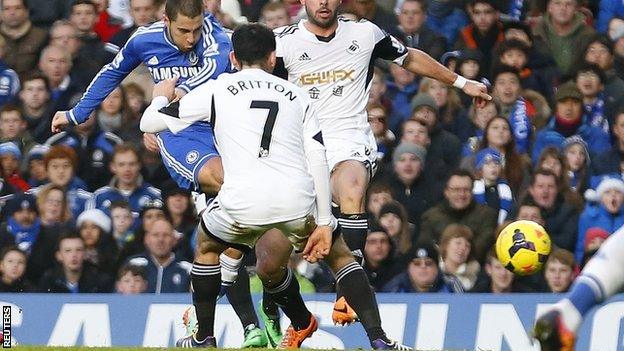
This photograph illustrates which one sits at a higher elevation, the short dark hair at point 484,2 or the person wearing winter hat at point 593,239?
the short dark hair at point 484,2

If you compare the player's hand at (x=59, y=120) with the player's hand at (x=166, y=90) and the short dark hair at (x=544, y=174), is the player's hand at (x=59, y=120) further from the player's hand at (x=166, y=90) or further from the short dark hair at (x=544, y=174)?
the short dark hair at (x=544, y=174)

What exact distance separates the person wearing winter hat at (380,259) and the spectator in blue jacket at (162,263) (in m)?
1.68

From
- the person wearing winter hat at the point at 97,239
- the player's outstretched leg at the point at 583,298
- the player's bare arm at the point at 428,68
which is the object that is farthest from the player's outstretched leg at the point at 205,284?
the person wearing winter hat at the point at 97,239

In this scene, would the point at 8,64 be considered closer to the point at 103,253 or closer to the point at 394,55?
the point at 103,253

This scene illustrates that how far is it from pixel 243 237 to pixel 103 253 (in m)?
5.25

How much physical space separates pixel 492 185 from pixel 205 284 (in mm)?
4832

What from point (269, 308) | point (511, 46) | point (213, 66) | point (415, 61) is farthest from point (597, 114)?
point (269, 308)

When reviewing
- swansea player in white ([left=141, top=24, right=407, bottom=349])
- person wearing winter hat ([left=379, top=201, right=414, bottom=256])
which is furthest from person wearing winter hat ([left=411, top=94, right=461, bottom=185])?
swansea player in white ([left=141, top=24, right=407, bottom=349])

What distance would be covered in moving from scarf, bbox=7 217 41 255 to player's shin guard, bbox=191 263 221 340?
511cm

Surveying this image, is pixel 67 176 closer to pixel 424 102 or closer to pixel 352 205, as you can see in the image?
pixel 424 102

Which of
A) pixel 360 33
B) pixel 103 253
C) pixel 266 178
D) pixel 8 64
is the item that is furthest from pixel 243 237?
pixel 8 64

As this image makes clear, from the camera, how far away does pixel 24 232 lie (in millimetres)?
15023

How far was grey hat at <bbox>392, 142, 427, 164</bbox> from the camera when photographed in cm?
1440

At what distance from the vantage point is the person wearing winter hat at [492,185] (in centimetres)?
1409
